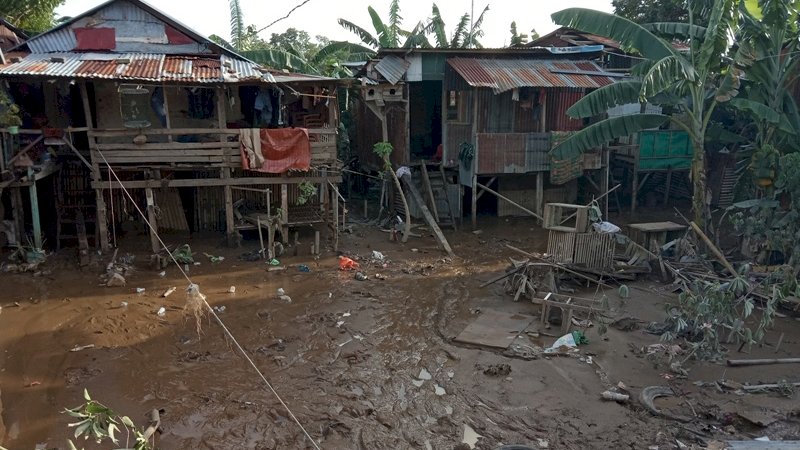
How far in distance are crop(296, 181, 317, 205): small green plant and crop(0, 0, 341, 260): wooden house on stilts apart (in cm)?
3

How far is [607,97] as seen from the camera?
1355cm

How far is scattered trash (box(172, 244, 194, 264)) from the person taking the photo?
13039 millimetres

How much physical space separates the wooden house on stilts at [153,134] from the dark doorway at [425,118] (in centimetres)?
475

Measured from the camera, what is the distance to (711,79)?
13805 mm

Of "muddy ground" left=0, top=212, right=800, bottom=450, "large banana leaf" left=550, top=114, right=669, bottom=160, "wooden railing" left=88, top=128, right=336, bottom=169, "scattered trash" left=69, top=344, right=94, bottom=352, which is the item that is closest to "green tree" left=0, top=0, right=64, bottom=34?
"wooden railing" left=88, top=128, right=336, bottom=169

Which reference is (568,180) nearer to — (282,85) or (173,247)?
(282,85)

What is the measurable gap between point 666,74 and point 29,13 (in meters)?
18.9

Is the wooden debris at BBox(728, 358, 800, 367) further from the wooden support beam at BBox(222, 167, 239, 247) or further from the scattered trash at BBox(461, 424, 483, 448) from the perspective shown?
the wooden support beam at BBox(222, 167, 239, 247)

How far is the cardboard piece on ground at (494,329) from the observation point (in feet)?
31.1

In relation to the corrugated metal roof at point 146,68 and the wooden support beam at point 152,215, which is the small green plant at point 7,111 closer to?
the corrugated metal roof at point 146,68

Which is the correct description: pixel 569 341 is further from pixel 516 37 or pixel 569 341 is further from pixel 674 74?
pixel 516 37

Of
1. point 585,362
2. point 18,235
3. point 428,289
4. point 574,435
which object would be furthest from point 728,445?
point 18,235

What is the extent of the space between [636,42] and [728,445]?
9.47m

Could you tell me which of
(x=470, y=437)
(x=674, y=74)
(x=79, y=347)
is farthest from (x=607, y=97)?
(x=79, y=347)
